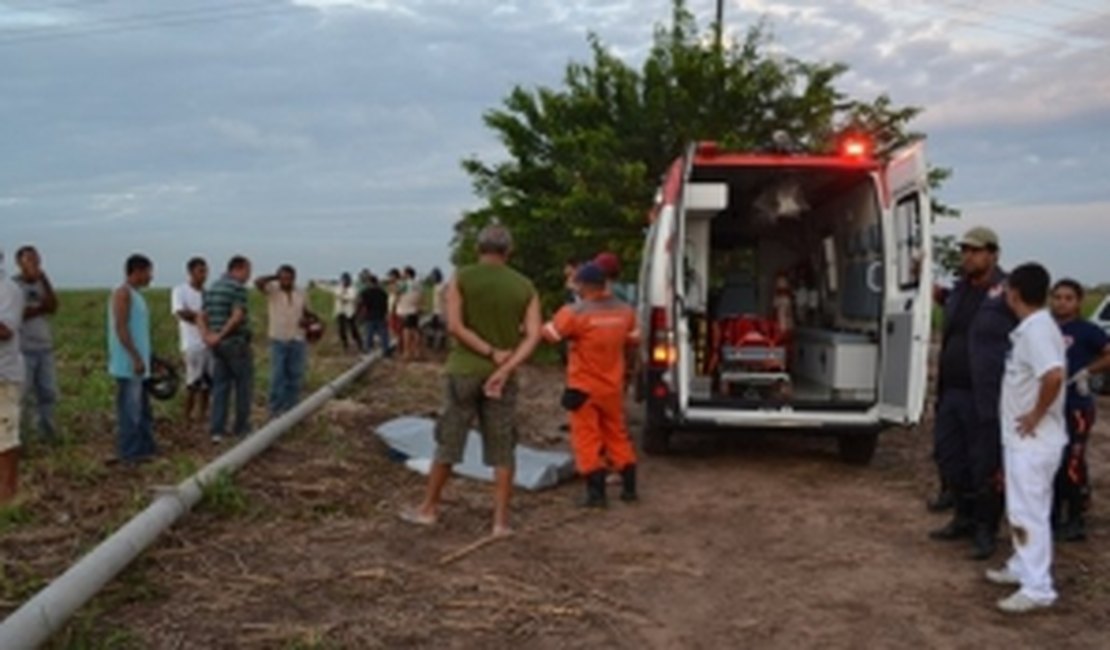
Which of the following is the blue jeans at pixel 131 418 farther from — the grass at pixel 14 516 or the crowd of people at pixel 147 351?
the grass at pixel 14 516

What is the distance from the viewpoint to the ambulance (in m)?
7.91

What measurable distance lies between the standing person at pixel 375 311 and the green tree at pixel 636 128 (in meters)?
2.41

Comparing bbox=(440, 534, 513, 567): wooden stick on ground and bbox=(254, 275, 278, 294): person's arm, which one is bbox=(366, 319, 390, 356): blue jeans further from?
bbox=(440, 534, 513, 567): wooden stick on ground

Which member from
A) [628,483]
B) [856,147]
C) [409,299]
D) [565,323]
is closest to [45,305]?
[565,323]

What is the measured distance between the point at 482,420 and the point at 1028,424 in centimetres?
283

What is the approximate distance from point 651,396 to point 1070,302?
2901 millimetres

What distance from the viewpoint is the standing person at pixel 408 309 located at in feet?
63.9

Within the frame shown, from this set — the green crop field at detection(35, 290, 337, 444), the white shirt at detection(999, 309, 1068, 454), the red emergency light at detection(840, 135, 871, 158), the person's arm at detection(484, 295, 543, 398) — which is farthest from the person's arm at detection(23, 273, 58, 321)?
the white shirt at detection(999, 309, 1068, 454)

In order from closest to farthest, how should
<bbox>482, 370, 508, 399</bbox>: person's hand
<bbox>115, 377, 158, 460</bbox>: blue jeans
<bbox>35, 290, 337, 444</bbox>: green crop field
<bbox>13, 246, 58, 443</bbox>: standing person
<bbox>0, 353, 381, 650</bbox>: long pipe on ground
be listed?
<bbox>0, 353, 381, 650</bbox>: long pipe on ground, <bbox>482, 370, 508, 399</bbox>: person's hand, <bbox>115, 377, 158, 460</bbox>: blue jeans, <bbox>13, 246, 58, 443</bbox>: standing person, <bbox>35, 290, 337, 444</bbox>: green crop field

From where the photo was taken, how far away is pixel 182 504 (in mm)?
6078

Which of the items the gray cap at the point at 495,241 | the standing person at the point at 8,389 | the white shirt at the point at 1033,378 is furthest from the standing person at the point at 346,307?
the white shirt at the point at 1033,378

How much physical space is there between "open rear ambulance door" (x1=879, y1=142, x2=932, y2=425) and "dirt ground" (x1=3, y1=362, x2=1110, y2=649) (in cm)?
69

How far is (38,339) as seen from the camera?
866cm

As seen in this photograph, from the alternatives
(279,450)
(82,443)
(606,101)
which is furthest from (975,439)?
(606,101)
